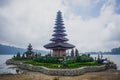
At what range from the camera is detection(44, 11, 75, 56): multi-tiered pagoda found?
61444 millimetres

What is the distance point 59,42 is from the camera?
6359cm

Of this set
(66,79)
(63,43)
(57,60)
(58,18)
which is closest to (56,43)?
(63,43)

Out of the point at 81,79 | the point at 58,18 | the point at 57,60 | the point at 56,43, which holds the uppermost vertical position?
the point at 58,18

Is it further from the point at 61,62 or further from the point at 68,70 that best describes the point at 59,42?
the point at 68,70

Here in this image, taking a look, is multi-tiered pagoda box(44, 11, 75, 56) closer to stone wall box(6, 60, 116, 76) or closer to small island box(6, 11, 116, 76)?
small island box(6, 11, 116, 76)

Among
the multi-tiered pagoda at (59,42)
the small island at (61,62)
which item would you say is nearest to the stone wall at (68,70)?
the small island at (61,62)

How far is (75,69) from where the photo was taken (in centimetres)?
3906

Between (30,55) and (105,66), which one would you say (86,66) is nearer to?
(105,66)

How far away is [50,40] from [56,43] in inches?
134

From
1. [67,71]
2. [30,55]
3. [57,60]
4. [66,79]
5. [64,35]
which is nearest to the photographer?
[66,79]

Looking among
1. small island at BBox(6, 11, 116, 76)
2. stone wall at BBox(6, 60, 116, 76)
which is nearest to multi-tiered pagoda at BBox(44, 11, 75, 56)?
small island at BBox(6, 11, 116, 76)

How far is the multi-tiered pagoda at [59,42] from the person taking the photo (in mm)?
61444

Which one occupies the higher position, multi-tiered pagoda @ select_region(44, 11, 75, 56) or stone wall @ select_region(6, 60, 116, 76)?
multi-tiered pagoda @ select_region(44, 11, 75, 56)

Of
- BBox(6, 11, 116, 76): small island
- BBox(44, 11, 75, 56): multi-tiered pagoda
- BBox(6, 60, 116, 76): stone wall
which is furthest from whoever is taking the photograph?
BBox(44, 11, 75, 56): multi-tiered pagoda
